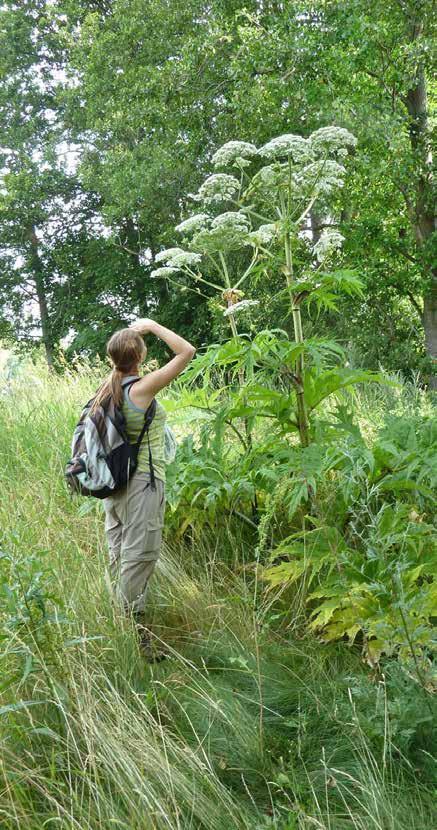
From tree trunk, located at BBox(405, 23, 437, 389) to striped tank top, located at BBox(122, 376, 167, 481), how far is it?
32.8ft

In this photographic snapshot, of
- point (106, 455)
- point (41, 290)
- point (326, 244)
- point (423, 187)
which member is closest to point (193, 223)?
point (326, 244)

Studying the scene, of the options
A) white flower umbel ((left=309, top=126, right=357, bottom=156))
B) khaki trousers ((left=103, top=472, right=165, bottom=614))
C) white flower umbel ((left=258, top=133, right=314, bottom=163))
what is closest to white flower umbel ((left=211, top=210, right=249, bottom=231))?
white flower umbel ((left=258, top=133, right=314, bottom=163))

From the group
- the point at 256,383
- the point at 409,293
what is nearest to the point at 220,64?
the point at 409,293

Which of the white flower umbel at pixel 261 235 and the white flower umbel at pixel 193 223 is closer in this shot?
the white flower umbel at pixel 261 235

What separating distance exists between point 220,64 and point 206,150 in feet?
8.14

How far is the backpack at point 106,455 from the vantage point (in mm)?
4078

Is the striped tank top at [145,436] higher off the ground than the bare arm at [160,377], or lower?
lower

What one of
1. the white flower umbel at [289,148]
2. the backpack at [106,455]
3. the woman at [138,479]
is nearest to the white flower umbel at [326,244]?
the white flower umbel at [289,148]

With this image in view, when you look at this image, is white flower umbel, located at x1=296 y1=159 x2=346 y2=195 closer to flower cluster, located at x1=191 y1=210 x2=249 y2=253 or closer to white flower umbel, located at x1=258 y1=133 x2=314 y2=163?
white flower umbel, located at x1=258 y1=133 x2=314 y2=163

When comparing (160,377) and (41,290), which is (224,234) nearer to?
(160,377)

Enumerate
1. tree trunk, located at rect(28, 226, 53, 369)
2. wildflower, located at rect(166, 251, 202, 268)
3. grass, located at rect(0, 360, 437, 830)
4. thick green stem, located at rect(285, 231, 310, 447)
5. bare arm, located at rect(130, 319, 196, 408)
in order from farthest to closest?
tree trunk, located at rect(28, 226, 53, 369) → wildflower, located at rect(166, 251, 202, 268) → thick green stem, located at rect(285, 231, 310, 447) → bare arm, located at rect(130, 319, 196, 408) → grass, located at rect(0, 360, 437, 830)

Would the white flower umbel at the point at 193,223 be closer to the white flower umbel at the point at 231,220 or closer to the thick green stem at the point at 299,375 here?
the white flower umbel at the point at 231,220

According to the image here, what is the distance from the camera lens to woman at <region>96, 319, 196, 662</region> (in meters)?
4.12

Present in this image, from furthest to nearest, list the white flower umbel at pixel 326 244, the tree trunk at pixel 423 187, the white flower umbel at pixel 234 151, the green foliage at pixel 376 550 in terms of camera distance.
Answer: the tree trunk at pixel 423 187 → the white flower umbel at pixel 234 151 → the white flower umbel at pixel 326 244 → the green foliage at pixel 376 550
